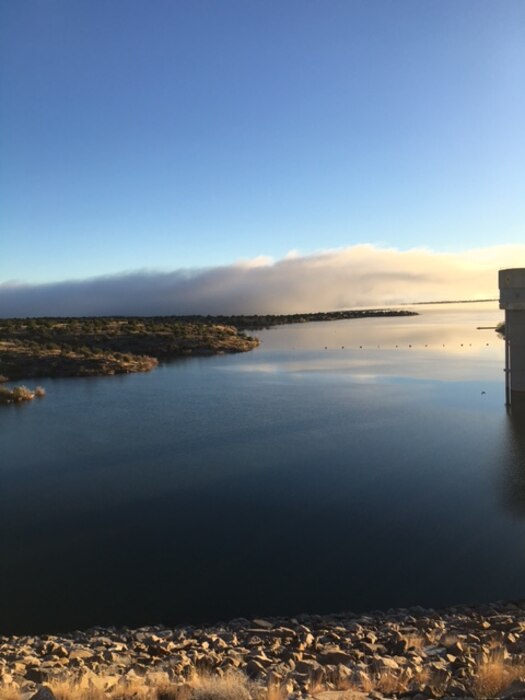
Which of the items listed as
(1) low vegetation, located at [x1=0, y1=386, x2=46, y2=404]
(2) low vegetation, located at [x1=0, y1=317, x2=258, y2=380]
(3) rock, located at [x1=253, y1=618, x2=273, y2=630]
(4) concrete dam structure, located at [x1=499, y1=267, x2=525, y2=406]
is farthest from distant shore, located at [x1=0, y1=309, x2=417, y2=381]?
(3) rock, located at [x1=253, y1=618, x2=273, y2=630]

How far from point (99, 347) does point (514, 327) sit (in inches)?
1633

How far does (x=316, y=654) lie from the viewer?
7277 mm

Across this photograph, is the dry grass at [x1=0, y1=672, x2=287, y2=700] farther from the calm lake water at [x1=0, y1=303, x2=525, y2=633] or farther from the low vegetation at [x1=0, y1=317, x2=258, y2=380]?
the low vegetation at [x1=0, y1=317, x2=258, y2=380]

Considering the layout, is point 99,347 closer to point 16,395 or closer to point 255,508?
point 16,395

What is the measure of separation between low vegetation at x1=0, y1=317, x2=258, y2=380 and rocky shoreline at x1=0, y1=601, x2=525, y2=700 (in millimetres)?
37912

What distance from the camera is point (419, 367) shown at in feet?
145

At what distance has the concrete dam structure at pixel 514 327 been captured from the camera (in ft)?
93.8

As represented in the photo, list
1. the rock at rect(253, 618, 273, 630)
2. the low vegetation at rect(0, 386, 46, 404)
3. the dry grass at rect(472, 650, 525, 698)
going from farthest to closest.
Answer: the low vegetation at rect(0, 386, 46, 404) → the rock at rect(253, 618, 273, 630) → the dry grass at rect(472, 650, 525, 698)

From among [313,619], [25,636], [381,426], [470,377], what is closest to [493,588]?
[313,619]

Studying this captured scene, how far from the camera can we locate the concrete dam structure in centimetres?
2858

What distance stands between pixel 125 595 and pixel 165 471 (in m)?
7.82

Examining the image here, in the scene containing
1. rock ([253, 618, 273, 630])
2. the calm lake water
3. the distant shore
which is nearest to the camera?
rock ([253, 618, 273, 630])

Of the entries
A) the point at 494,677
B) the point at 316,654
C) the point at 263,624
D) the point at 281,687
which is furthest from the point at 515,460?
the point at 281,687

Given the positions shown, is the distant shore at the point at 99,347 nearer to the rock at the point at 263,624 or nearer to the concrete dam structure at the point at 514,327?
the concrete dam structure at the point at 514,327
